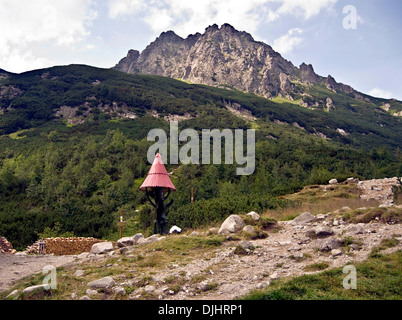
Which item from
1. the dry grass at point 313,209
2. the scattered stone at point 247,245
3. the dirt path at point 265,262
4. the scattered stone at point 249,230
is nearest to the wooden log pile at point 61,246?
the scattered stone at point 249,230

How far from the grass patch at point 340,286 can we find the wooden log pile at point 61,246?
42.2 feet

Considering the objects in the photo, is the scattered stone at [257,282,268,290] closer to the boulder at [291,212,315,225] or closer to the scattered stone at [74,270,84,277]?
the scattered stone at [74,270,84,277]

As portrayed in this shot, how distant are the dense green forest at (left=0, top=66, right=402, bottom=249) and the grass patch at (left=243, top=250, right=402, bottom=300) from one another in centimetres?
1204

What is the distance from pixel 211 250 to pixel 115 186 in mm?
44174

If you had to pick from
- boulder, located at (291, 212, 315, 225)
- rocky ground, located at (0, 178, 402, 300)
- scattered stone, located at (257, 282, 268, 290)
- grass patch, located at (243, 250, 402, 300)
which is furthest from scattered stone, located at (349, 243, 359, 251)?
boulder, located at (291, 212, 315, 225)

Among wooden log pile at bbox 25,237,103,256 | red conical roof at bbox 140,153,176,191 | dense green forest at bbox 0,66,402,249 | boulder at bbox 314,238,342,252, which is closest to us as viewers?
boulder at bbox 314,238,342,252

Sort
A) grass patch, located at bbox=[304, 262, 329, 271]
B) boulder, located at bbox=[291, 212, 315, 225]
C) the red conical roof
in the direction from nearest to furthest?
grass patch, located at bbox=[304, 262, 329, 271]
boulder, located at bbox=[291, 212, 315, 225]
the red conical roof

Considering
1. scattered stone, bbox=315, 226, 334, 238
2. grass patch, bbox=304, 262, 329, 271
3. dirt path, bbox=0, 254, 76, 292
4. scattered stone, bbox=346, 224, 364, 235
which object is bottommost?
dirt path, bbox=0, 254, 76, 292

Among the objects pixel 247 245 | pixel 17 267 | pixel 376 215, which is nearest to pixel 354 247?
pixel 247 245

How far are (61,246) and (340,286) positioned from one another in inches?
571

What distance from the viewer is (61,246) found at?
15992mm

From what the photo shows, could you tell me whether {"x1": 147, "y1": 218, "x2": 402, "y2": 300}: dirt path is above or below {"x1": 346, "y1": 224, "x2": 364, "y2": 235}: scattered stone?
below

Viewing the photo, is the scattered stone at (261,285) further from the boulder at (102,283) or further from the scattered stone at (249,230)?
the scattered stone at (249,230)

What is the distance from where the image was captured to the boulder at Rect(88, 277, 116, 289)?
6.84m
